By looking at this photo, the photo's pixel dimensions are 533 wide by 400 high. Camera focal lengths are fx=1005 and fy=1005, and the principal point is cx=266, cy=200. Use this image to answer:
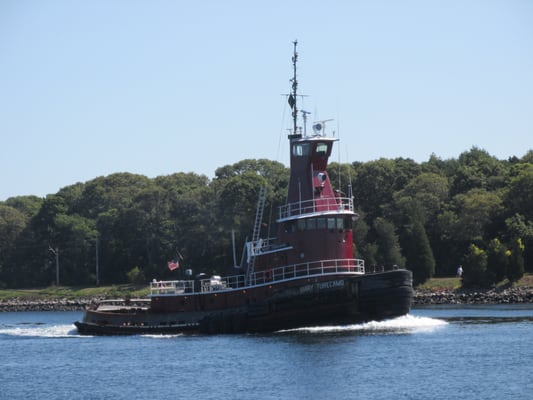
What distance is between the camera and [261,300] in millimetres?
57000

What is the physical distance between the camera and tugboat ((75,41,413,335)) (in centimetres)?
5534

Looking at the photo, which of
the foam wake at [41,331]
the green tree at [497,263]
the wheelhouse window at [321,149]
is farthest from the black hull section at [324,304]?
the green tree at [497,263]

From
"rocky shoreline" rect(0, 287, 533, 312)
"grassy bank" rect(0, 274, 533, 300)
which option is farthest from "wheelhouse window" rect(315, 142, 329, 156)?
"grassy bank" rect(0, 274, 533, 300)

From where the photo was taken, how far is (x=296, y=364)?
4566 cm

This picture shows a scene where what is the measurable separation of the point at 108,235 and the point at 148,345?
79.1 metres

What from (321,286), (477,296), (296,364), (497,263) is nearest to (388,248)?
(497,263)

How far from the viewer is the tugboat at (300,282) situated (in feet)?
182

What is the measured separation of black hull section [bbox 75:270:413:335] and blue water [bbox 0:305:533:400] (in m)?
0.77

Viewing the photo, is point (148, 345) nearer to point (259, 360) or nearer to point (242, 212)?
point (259, 360)

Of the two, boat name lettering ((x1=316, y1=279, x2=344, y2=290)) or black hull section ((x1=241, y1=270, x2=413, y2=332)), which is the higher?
boat name lettering ((x1=316, y1=279, x2=344, y2=290))

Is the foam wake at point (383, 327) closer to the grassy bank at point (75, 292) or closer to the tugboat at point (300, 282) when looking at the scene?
the tugboat at point (300, 282)

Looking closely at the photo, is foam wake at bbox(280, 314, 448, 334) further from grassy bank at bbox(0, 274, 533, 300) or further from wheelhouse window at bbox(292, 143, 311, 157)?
grassy bank at bbox(0, 274, 533, 300)

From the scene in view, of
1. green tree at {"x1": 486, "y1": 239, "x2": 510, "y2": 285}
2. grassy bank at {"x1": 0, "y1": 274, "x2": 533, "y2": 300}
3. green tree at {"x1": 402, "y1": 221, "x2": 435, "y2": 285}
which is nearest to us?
green tree at {"x1": 486, "y1": 239, "x2": 510, "y2": 285}

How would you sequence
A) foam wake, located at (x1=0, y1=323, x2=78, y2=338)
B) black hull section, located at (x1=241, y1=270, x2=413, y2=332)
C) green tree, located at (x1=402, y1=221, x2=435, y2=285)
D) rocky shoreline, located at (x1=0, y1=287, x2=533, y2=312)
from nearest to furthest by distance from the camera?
black hull section, located at (x1=241, y1=270, x2=413, y2=332)
foam wake, located at (x1=0, y1=323, x2=78, y2=338)
rocky shoreline, located at (x1=0, y1=287, x2=533, y2=312)
green tree, located at (x1=402, y1=221, x2=435, y2=285)
